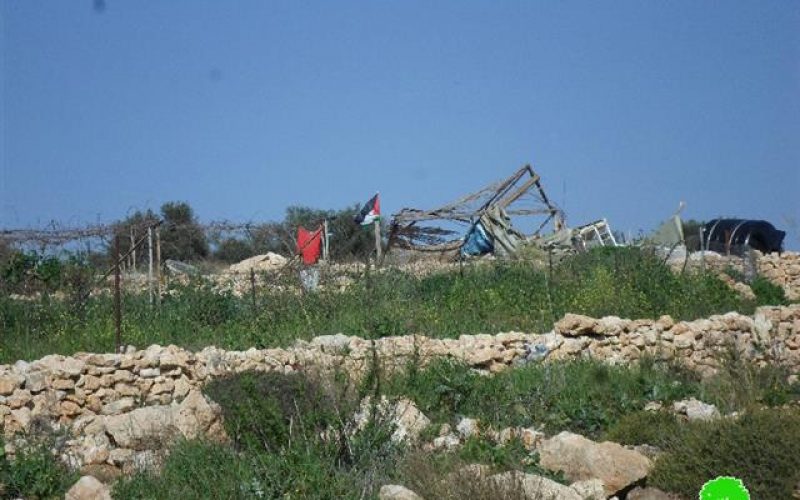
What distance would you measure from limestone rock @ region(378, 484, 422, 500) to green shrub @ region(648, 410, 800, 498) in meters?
2.16

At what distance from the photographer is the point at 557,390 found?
1185 cm

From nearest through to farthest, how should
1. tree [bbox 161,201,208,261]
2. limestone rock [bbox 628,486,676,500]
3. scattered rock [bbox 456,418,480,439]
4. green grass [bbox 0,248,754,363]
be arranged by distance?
limestone rock [bbox 628,486,676,500] → scattered rock [bbox 456,418,480,439] → green grass [bbox 0,248,754,363] → tree [bbox 161,201,208,261]

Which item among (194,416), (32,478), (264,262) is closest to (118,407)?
(194,416)

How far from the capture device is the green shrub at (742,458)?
26.4 ft

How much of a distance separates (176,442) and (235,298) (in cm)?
728

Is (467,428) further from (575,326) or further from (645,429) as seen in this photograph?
(575,326)

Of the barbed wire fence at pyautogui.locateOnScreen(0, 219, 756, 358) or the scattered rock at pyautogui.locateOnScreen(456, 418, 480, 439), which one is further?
the barbed wire fence at pyautogui.locateOnScreen(0, 219, 756, 358)

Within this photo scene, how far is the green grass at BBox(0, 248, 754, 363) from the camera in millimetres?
14891

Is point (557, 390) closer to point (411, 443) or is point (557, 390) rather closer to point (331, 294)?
point (411, 443)

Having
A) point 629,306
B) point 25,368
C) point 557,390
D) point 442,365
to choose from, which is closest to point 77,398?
point 25,368

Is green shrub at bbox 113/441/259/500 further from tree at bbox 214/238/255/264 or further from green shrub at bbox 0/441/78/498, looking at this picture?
tree at bbox 214/238/255/264

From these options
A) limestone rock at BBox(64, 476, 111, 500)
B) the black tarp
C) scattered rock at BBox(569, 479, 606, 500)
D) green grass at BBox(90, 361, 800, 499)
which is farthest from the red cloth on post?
the black tarp

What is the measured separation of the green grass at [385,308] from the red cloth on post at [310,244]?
3.80 ft

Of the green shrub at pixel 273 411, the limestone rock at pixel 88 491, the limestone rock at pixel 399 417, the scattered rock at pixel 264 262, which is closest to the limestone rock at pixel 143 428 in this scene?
the green shrub at pixel 273 411
